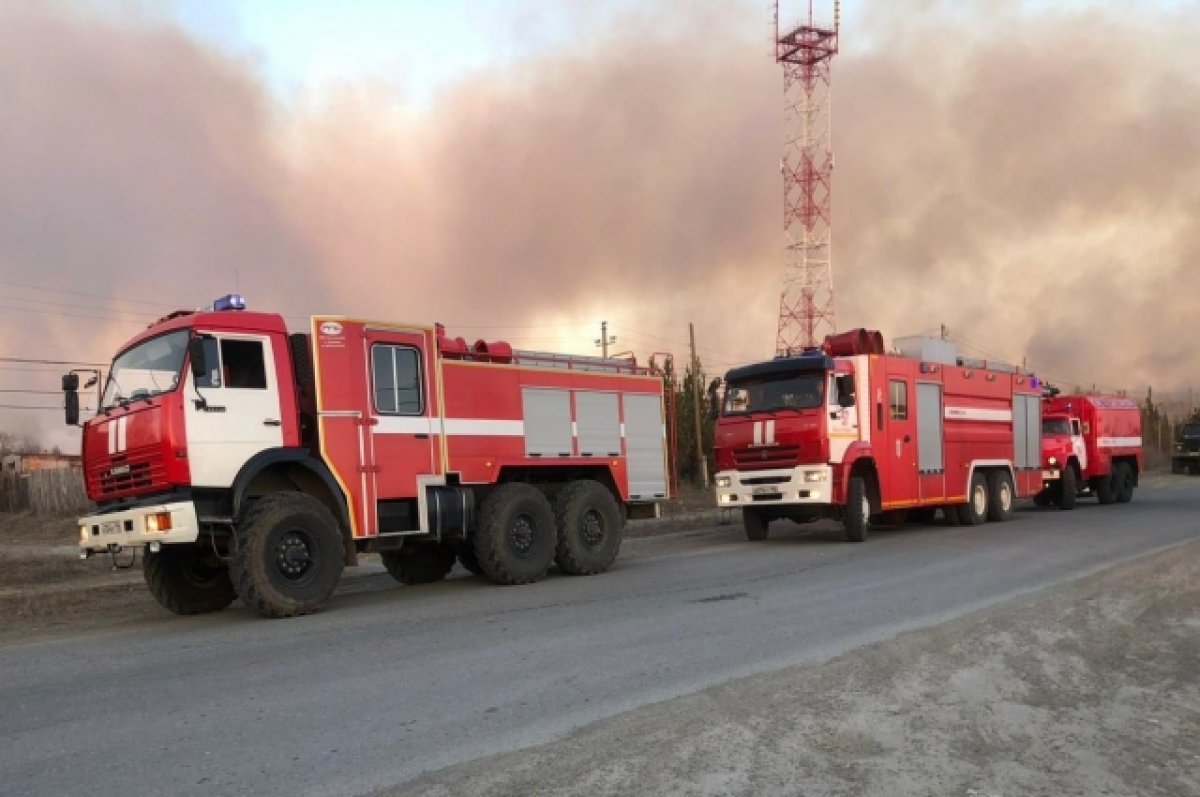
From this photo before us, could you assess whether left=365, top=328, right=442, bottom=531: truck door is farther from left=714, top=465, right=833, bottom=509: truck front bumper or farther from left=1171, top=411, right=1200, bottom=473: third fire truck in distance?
left=1171, top=411, right=1200, bottom=473: third fire truck in distance

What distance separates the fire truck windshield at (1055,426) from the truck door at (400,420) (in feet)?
66.3

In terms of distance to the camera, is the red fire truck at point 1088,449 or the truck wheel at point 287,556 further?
the red fire truck at point 1088,449

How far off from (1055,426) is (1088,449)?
1.49 m

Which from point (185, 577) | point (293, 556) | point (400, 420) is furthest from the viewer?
point (400, 420)

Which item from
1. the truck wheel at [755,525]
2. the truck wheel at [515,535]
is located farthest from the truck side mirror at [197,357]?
the truck wheel at [755,525]

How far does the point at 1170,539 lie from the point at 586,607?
37.6ft

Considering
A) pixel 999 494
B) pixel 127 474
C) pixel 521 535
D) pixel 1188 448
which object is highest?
pixel 127 474

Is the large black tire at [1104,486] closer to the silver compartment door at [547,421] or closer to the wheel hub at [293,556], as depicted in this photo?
the silver compartment door at [547,421]

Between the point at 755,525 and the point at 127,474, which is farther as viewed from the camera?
the point at 755,525

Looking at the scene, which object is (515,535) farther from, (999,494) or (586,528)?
(999,494)

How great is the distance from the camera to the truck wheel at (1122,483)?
2684 centimetres

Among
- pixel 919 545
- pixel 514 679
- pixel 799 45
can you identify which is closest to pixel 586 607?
pixel 514 679

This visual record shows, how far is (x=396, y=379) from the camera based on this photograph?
10625mm

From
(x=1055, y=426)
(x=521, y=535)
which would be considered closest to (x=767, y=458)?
(x=521, y=535)
